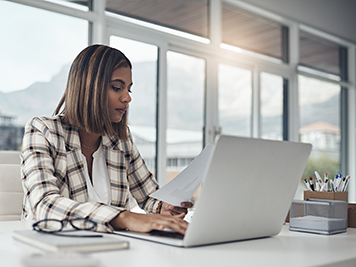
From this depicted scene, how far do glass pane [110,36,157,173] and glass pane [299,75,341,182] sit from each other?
1.99 m

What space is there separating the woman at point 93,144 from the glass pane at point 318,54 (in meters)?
3.63

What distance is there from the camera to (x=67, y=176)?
1102mm

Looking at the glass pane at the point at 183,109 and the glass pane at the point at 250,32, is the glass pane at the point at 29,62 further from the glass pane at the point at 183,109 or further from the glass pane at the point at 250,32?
the glass pane at the point at 250,32

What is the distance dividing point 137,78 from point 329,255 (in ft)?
8.28

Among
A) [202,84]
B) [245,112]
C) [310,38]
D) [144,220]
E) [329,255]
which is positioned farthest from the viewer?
[310,38]

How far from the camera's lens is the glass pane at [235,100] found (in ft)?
12.0

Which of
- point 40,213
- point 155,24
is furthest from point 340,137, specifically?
point 40,213

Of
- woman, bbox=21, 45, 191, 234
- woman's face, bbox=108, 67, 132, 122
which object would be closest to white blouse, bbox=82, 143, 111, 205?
woman, bbox=21, 45, 191, 234

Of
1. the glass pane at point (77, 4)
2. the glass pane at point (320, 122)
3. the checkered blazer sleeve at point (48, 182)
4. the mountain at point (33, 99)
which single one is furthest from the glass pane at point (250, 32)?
the checkered blazer sleeve at point (48, 182)

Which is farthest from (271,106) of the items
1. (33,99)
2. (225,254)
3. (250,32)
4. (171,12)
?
(225,254)

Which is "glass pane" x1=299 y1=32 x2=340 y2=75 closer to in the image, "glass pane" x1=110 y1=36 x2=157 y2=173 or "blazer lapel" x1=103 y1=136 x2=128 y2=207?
"glass pane" x1=110 y1=36 x2=157 y2=173

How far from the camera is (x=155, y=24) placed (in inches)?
126

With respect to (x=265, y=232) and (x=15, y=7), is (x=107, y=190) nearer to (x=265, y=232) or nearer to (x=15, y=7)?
(x=265, y=232)

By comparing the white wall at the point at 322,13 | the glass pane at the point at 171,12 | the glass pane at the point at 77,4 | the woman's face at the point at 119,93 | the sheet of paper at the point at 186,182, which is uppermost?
the white wall at the point at 322,13
